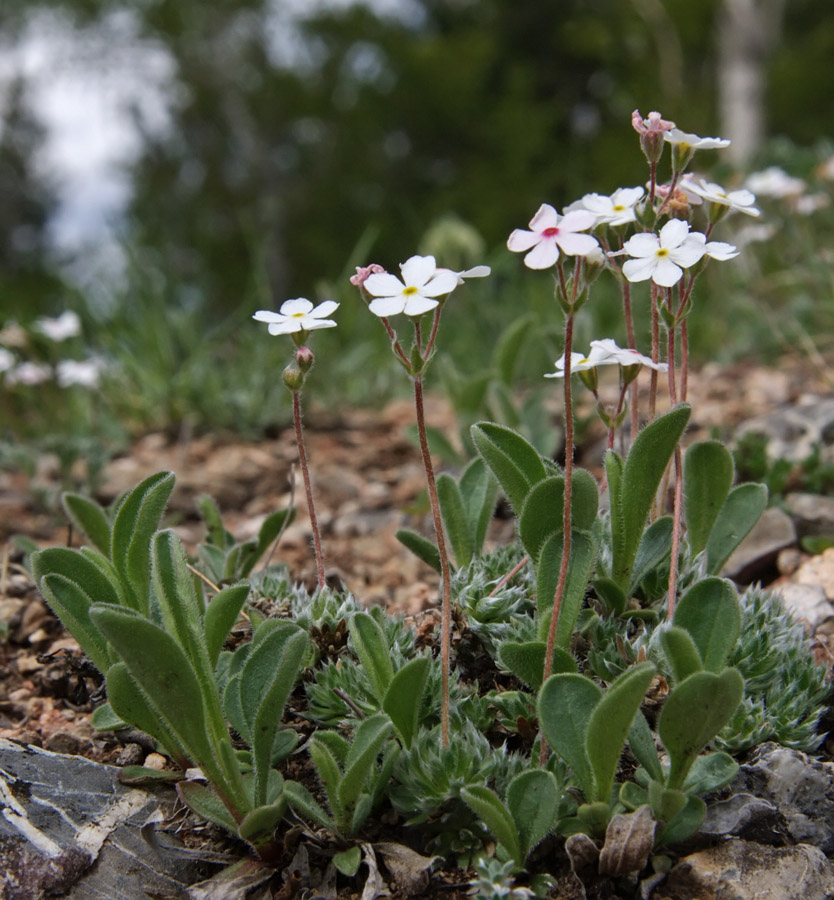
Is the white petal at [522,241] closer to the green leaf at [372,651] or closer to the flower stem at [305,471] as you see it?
the flower stem at [305,471]

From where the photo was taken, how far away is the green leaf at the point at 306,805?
1365mm

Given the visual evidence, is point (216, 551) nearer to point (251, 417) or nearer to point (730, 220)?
point (251, 417)

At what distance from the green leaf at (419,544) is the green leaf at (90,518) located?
633mm

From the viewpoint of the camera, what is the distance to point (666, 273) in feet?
4.60

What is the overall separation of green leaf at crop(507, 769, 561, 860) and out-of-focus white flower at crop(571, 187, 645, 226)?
2.94 feet

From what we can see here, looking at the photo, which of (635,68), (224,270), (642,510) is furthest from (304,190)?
(642,510)

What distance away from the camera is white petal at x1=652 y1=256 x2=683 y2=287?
4.54ft

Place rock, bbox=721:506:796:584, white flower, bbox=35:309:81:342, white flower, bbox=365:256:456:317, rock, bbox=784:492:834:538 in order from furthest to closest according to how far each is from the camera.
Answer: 1. white flower, bbox=35:309:81:342
2. rock, bbox=784:492:834:538
3. rock, bbox=721:506:796:584
4. white flower, bbox=365:256:456:317

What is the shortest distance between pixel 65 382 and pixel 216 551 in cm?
185

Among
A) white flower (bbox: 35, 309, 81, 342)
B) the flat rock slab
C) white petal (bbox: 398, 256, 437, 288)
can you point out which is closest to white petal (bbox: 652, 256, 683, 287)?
white petal (bbox: 398, 256, 437, 288)

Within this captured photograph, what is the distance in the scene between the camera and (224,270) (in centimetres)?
2031

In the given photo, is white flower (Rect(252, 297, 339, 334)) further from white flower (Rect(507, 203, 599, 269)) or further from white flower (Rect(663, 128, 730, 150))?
white flower (Rect(663, 128, 730, 150))

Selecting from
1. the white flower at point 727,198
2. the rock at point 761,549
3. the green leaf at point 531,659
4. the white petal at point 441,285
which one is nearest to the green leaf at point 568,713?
the green leaf at point 531,659

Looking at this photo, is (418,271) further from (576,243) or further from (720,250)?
(720,250)
